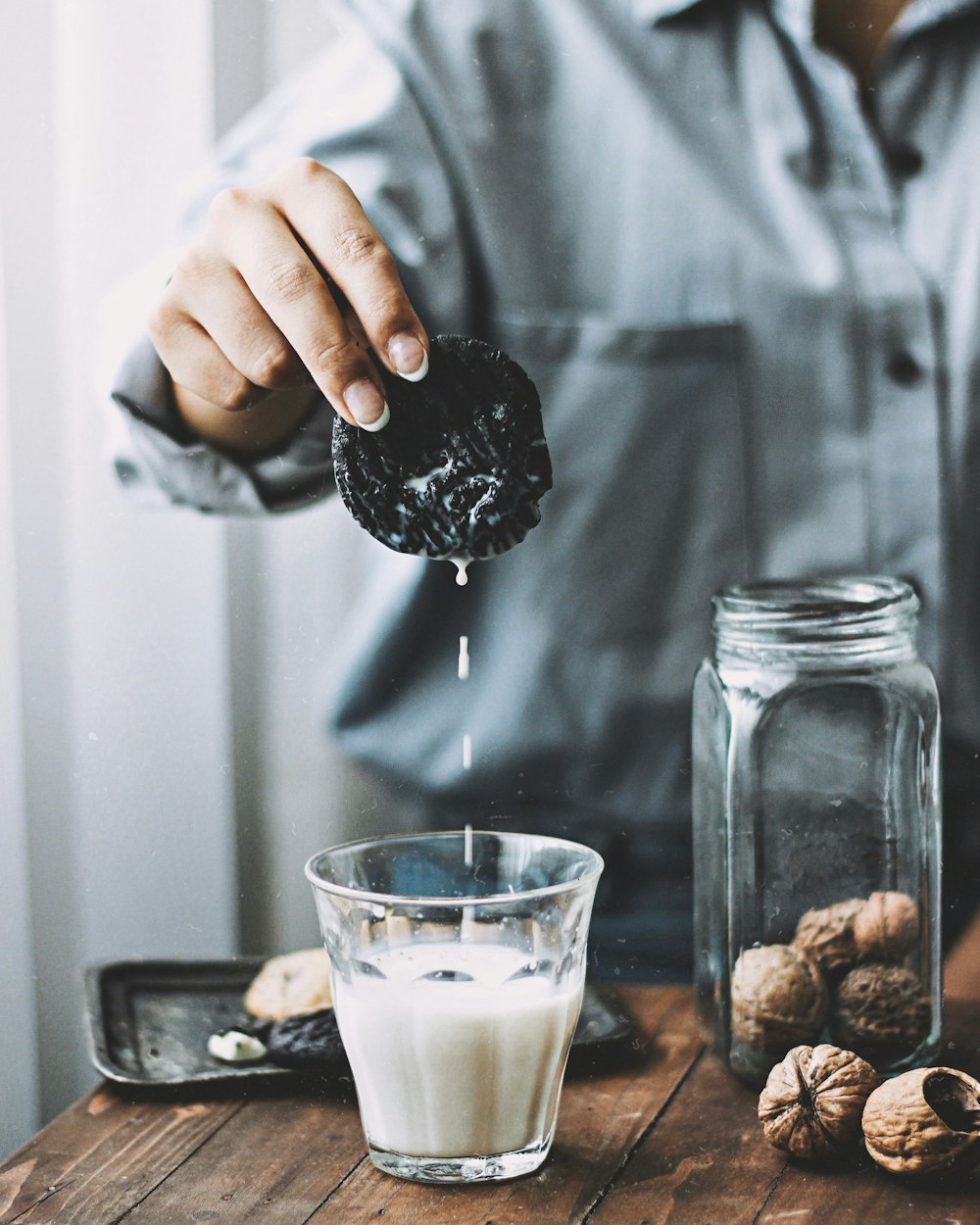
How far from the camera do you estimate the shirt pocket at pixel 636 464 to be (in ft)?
3.00

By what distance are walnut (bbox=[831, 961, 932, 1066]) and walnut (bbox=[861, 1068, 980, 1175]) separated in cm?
7

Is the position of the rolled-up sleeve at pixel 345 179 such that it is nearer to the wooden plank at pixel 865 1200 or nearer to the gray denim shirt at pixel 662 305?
the gray denim shirt at pixel 662 305

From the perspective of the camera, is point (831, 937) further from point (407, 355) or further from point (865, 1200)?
point (407, 355)

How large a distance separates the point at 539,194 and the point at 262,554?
320 mm

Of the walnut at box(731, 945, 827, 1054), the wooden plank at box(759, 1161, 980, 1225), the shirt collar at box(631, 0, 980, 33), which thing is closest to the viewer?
the wooden plank at box(759, 1161, 980, 1225)

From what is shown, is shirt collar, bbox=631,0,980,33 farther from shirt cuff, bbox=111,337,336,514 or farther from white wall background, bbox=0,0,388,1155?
shirt cuff, bbox=111,337,336,514

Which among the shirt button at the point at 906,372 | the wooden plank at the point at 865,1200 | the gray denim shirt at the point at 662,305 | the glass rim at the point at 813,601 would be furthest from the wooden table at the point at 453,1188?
the shirt button at the point at 906,372

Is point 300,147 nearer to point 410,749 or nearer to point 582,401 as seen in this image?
point 582,401

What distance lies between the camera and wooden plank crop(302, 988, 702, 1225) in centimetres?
50

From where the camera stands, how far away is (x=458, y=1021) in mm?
520

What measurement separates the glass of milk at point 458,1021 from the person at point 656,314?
298 millimetres

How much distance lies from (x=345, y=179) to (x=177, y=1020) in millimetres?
513

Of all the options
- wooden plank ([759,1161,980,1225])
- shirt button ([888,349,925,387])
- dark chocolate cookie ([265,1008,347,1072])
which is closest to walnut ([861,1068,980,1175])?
wooden plank ([759,1161,980,1225])

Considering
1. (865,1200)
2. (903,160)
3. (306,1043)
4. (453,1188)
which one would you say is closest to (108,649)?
(306,1043)
